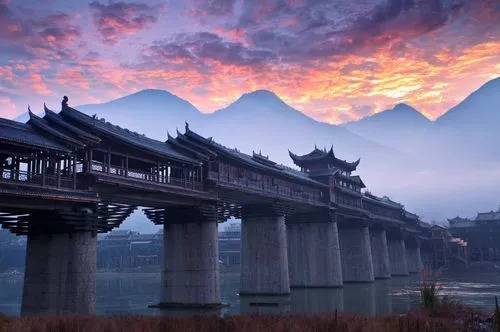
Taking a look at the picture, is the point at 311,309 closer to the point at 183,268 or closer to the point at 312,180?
the point at 183,268

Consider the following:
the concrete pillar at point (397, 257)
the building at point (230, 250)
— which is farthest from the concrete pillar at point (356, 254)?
the building at point (230, 250)

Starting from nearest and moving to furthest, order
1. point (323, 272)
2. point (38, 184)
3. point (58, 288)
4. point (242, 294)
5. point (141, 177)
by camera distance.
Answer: point (38, 184) < point (58, 288) < point (141, 177) < point (242, 294) < point (323, 272)

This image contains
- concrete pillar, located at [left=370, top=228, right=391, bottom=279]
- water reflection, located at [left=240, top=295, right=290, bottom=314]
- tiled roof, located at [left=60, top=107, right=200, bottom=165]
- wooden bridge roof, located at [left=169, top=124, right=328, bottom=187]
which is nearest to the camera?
tiled roof, located at [left=60, top=107, right=200, bottom=165]

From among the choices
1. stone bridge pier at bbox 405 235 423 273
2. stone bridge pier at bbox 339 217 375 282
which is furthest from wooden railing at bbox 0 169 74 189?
stone bridge pier at bbox 405 235 423 273

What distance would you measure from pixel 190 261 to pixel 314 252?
26273 mm

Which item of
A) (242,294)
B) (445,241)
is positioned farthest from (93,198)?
(445,241)

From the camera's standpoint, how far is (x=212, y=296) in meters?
38.2

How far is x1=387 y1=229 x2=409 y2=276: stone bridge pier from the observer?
9569 centimetres

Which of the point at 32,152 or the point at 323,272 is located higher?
the point at 32,152

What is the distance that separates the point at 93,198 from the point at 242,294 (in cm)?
2515

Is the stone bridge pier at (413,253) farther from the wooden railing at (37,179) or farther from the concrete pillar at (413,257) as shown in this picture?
the wooden railing at (37,179)

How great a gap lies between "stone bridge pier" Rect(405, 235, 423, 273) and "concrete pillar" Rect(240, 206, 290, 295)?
67.3 meters

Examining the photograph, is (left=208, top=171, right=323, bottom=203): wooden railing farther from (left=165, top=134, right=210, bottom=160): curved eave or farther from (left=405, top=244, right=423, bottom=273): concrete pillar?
(left=405, top=244, right=423, bottom=273): concrete pillar

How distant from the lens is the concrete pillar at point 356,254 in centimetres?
7019
